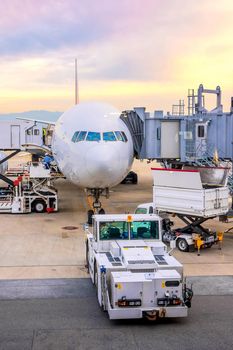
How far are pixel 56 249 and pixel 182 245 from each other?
4.88 metres

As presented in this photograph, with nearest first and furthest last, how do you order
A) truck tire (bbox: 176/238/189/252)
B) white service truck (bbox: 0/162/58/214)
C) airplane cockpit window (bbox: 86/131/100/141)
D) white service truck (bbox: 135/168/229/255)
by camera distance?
white service truck (bbox: 135/168/229/255) < truck tire (bbox: 176/238/189/252) < airplane cockpit window (bbox: 86/131/100/141) < white service truck (bbox: 0/162/58/214)

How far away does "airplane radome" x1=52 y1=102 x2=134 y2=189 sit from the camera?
23094 mm

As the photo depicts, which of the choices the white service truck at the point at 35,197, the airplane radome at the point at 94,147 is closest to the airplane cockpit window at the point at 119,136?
the airplane radome at the point at 94,147

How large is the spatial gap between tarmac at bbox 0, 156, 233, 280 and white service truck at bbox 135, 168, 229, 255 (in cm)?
53

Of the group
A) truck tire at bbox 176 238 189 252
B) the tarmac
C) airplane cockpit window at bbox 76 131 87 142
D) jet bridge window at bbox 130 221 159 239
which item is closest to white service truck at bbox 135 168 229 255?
truck tire at bbox 176 238 189 252

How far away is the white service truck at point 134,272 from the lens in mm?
12094

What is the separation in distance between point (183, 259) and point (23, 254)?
5.91m

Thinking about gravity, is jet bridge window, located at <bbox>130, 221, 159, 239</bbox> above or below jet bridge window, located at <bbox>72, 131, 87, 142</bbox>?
below

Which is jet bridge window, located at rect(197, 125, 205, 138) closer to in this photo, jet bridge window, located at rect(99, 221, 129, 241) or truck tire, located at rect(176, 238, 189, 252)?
truck tire, located at rect(176, 238, 189, 252)

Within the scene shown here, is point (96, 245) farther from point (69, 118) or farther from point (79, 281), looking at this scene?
point (69, 118)

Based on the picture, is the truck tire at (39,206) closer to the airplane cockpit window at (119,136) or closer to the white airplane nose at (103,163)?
the white airplane nose at (103,163)

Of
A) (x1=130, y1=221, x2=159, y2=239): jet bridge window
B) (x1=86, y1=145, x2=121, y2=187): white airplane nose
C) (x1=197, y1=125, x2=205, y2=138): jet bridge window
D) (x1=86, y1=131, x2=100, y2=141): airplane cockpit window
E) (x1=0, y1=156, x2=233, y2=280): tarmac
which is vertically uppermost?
(x1=197, y1=125, x2=205, y2=138): jet bridge window

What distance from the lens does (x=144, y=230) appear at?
1553cm

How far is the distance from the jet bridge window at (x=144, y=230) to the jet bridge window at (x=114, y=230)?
0.20 meters
